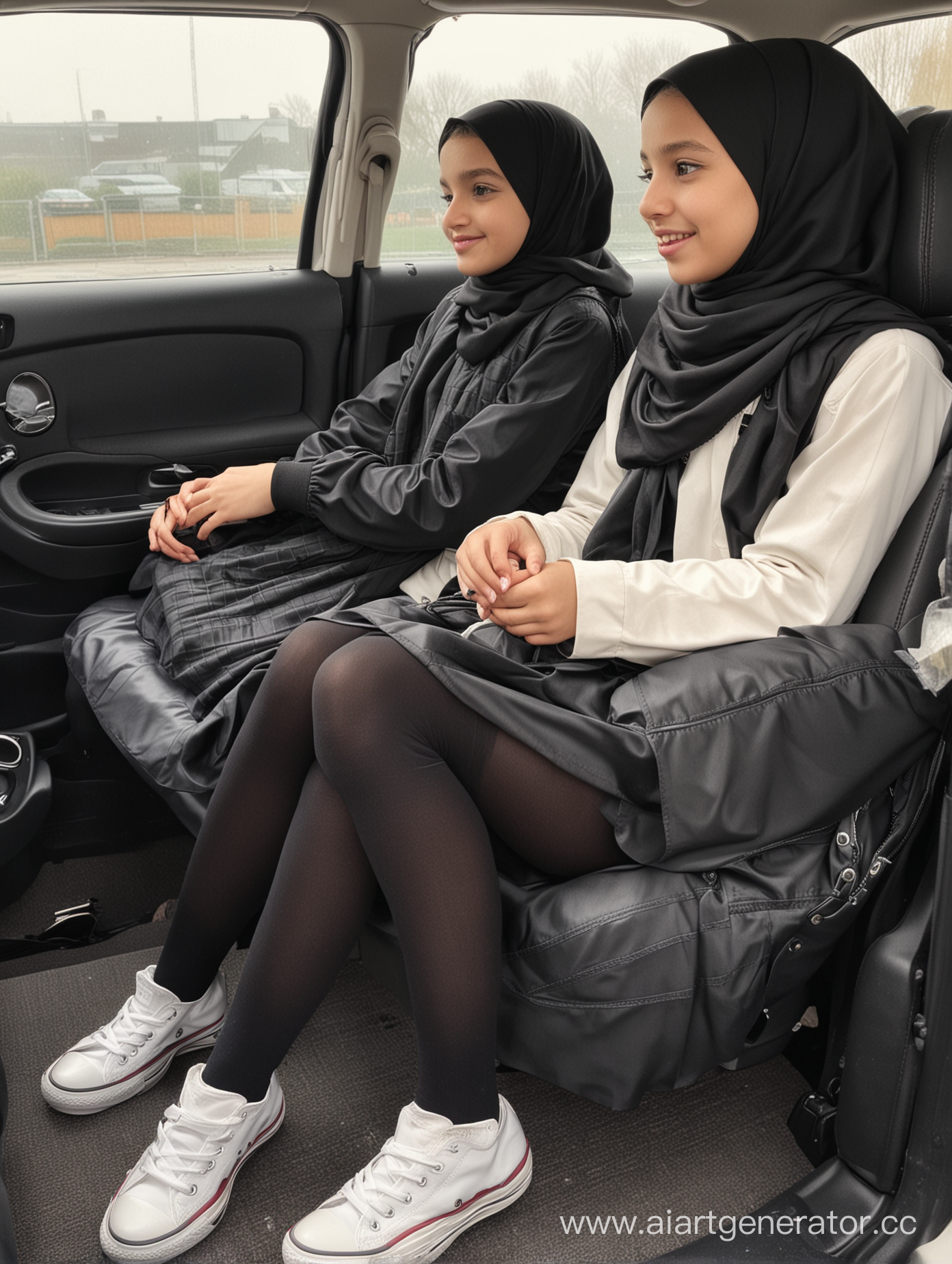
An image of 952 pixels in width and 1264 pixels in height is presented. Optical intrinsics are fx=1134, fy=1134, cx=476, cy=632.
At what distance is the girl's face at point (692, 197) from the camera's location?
1446mm

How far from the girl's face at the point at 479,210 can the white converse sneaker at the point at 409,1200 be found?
1.36 metres

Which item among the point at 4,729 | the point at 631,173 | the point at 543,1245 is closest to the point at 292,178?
the point at 631,173

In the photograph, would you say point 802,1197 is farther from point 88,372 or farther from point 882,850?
point 88,372

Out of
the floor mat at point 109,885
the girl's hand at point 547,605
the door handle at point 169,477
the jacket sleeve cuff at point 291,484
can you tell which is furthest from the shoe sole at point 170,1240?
the door handle at point 169,477

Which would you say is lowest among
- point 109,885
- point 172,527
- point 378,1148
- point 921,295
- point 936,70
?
point 109,885

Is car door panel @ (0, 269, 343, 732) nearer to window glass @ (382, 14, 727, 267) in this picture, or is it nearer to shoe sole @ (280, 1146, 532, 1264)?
window glass @ (382, 14, 727, 267)

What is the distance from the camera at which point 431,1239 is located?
127 centimetres

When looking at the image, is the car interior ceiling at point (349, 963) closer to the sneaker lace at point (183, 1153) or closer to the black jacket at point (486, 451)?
the sneaker lace at point (183, 1153)

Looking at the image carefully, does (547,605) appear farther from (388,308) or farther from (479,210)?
(388,308)

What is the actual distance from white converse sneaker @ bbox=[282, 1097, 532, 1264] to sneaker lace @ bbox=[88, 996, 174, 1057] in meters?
0.36

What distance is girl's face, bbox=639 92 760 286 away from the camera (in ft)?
4.75

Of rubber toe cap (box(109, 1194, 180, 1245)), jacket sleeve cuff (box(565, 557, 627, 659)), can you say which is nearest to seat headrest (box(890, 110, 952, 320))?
jacket sleeve cuff (box(565, 557, 627, 659))

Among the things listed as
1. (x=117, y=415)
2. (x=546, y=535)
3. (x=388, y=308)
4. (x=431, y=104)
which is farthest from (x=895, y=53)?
(x=117, y=415)

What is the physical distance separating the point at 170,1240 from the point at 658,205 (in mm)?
1392
